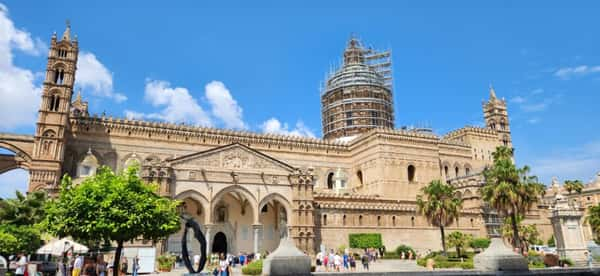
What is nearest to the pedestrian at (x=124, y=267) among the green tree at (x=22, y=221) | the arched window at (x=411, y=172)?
the green tree at (x=22, y=221)

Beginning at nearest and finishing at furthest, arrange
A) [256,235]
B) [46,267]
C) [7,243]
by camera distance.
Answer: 1. [7,243]
2. [46,267]
3. [256,235]

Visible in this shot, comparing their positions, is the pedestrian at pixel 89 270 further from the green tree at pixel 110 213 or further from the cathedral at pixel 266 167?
the cathedral at pixel 266 167

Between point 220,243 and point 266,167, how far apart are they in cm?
800

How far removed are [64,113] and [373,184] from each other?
33.4 metres

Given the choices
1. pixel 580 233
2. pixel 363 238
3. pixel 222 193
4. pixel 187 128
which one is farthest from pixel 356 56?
pixel 580 233

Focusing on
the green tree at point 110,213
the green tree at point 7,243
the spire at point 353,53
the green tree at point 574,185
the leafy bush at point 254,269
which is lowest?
the leafy bush at point 254,269

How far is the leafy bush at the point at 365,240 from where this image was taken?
40.2 metres

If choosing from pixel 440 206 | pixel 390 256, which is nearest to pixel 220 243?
pixel 390 256

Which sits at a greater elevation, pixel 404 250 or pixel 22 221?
pixel 22 221

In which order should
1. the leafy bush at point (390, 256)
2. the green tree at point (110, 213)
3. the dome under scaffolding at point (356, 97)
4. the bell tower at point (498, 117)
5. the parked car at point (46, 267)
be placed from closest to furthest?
the green tree at point (110, 213) < the parked car at point (46, 267) < the leafy bush at point (390, 256) < the dome under scaffolding at point (356, 97) < the bell tower at point (498, 117)

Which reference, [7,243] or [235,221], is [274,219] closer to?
[235,221]

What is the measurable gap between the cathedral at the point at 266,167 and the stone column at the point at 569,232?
18.8 meters

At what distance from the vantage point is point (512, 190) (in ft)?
104

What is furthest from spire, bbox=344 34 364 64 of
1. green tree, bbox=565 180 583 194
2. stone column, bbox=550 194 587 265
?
stone column, bbox=550 194 587 265
